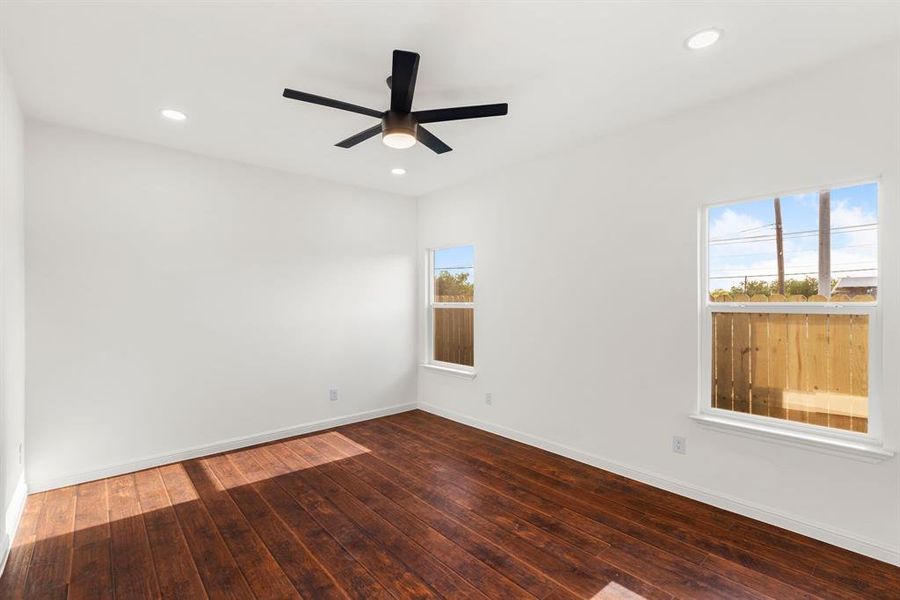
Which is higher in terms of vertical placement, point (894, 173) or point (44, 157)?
point (44, 157)

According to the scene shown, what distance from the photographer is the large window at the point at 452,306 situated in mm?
4801

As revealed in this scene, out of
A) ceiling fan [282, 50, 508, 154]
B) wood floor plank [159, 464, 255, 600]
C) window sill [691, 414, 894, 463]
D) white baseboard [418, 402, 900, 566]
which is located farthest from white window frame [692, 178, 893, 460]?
wood floor plank [159, 464, 255, 600]

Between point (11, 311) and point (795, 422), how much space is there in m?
4.74

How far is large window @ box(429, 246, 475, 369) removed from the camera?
4.80 meters

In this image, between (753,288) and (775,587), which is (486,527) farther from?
(753,288)

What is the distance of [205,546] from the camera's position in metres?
2.41

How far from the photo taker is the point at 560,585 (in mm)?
2064

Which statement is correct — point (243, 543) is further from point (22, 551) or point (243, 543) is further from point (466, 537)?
point (466, 537)

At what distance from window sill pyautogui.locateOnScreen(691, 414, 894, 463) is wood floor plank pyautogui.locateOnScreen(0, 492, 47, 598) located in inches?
151

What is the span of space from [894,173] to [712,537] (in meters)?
2.14

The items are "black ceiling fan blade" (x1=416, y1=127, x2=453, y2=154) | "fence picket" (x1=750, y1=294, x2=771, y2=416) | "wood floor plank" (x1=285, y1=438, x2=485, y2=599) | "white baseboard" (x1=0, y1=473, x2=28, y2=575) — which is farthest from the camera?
"fence picket" (x1=750, y1=294, x2=771, y2=416)

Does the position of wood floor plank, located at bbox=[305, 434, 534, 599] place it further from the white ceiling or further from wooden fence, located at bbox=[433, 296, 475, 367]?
the white ceiling

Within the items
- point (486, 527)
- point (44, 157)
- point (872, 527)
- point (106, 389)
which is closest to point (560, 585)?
point (486, 527)

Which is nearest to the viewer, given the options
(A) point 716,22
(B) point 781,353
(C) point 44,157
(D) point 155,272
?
(A) point 716,22
